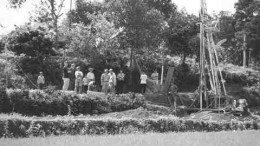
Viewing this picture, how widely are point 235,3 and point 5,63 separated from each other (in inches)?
1355

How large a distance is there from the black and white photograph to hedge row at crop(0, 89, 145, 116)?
0.05 m

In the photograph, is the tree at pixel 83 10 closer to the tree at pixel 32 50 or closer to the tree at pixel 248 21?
the tree at pixel 32 50

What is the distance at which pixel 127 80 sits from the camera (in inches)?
1347

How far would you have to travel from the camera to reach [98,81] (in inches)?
1323

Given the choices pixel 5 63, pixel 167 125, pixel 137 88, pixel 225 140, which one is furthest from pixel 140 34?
pixel 225 140

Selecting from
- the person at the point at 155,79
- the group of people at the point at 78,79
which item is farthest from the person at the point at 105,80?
the person at the point at 155,79

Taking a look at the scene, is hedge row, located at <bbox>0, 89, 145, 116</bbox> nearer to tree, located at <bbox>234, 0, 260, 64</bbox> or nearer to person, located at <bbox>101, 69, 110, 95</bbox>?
person, located at <bbox>101, 69, 110, 95</bbox>

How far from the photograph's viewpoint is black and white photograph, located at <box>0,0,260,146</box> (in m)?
14.0

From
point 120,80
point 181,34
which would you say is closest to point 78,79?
point 120,80

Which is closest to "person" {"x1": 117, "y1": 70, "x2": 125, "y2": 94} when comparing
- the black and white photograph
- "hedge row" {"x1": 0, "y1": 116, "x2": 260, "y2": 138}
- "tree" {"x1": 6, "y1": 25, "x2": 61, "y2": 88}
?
the black and white photograph

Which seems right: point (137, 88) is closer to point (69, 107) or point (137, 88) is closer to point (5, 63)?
point (5, 63)

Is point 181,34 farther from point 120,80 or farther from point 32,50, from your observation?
point 32,50

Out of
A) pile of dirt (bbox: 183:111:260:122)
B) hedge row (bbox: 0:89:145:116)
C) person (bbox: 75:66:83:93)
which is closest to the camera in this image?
hedge row (bbox: 0:89:145:116)

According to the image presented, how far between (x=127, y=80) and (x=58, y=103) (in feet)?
46.7
